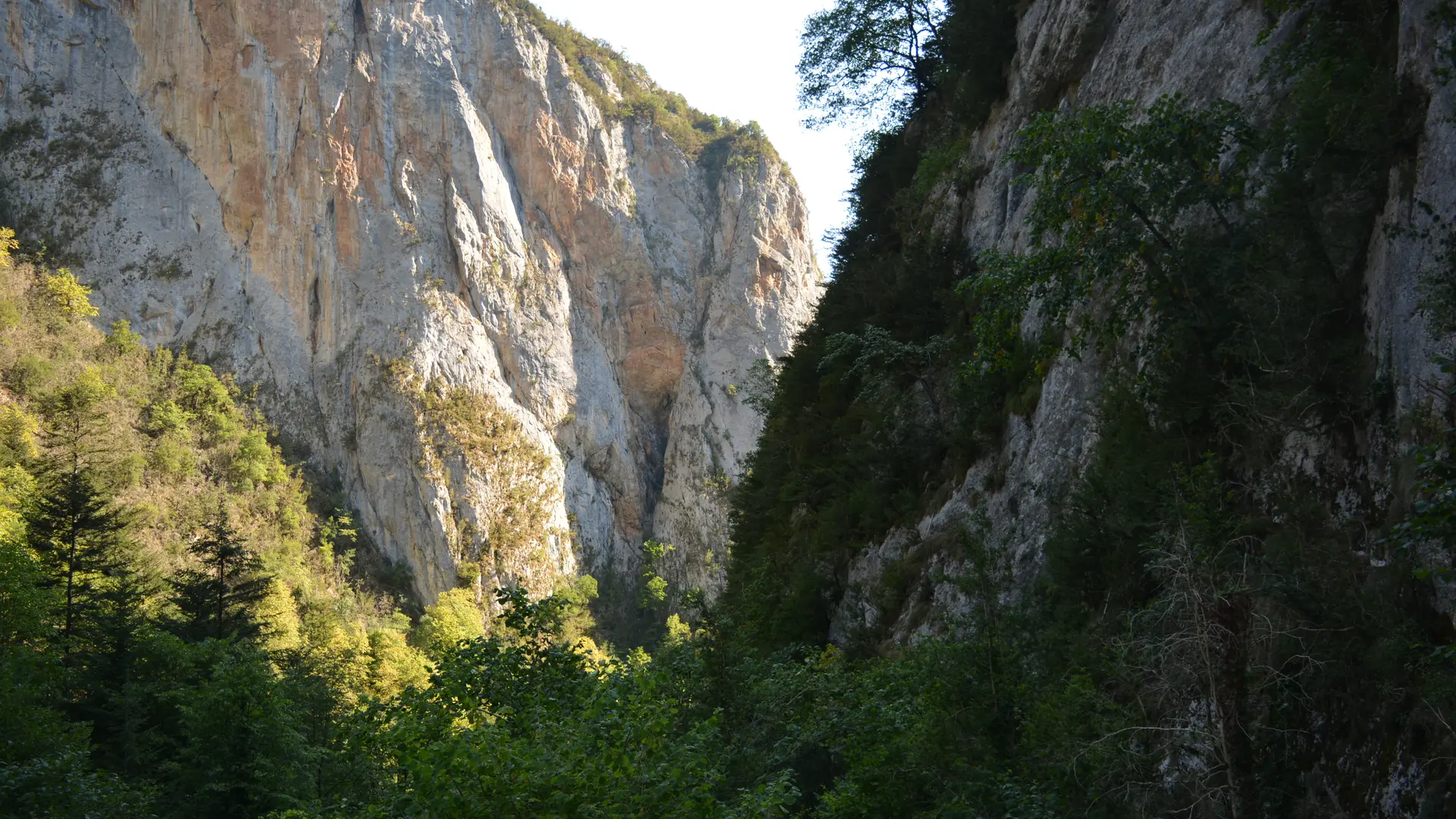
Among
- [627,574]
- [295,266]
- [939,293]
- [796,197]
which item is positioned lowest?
Result: [939,293]

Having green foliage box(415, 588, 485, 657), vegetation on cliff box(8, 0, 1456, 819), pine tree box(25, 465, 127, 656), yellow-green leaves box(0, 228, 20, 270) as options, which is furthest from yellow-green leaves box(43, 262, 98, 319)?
vegetation on cliff box(8, 0, 1456, 819)

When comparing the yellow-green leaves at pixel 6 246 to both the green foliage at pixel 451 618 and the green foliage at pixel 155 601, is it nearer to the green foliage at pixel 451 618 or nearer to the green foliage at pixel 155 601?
the green foliage at pixel 155 601

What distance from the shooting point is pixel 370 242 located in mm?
53125

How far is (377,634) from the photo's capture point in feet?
120

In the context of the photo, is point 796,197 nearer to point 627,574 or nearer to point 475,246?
point 475,246

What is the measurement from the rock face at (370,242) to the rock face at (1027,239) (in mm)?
36194

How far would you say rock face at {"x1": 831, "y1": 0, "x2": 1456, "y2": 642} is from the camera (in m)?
4.80

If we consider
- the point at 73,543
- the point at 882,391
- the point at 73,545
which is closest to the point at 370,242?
the point at 73,543

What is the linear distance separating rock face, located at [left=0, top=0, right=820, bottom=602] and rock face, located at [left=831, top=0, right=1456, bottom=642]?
3619 cm

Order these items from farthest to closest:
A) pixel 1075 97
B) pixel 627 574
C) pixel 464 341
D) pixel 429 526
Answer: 1. pixel 627 574
2. pixel 464 341
3. pixel 429 526
4. pixel 1075 97

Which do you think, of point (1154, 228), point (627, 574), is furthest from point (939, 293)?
point (627, 574)

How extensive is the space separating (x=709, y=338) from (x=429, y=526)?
25.0 m

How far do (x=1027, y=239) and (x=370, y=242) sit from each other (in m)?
Answer: 49.1

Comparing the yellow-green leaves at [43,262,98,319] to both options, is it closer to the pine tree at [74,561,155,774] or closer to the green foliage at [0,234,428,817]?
the green foliage at [0,234,428,817]
